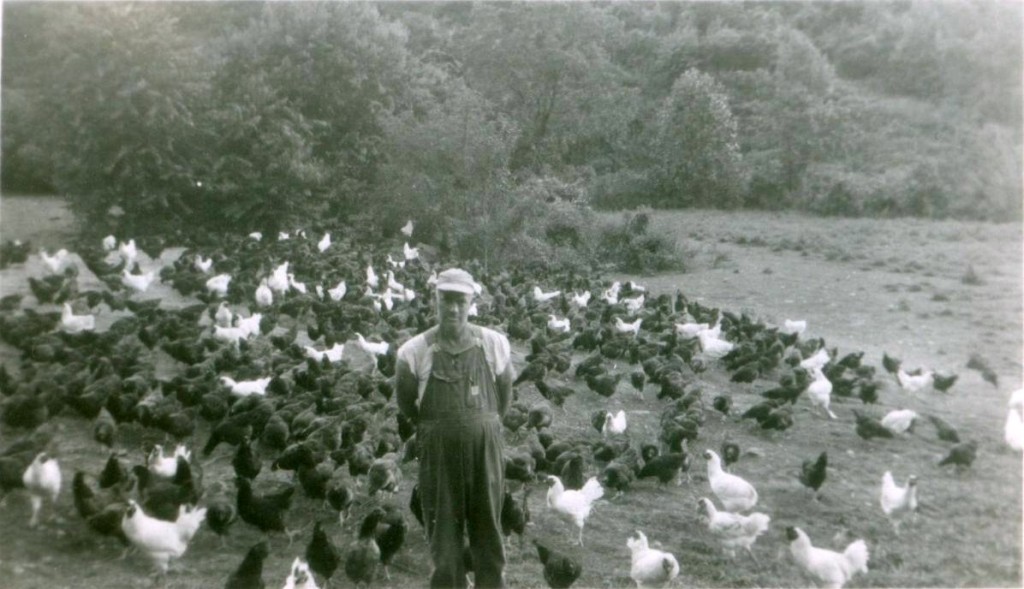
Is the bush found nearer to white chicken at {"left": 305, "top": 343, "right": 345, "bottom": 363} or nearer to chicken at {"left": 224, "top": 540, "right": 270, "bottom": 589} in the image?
white chicken at {"left": 305, "top": 343, "right": 345, "bottom": 363}

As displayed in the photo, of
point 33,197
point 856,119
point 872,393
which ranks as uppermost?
point 856,119

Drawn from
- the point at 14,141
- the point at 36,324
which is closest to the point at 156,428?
the point at 36,324

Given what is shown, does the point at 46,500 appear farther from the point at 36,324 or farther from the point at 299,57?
the point at 299,57

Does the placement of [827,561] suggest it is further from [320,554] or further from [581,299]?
[581,299]

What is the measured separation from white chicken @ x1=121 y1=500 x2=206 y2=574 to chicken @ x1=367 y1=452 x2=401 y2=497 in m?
1.84

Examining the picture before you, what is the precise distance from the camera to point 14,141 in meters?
26.6

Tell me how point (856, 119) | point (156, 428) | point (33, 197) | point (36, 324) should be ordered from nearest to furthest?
point (156, 428), point (36, 324), point (33, 197), point (856, 119)

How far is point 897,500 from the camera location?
25.6 ft

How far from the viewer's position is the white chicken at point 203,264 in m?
18.4

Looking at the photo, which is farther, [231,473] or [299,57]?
[299,57]

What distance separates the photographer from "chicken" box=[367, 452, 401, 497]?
785 cm

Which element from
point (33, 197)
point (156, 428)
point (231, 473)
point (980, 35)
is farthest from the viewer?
point (980, 35)

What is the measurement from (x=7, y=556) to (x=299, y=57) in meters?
25.0

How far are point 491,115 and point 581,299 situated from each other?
1596 cm
